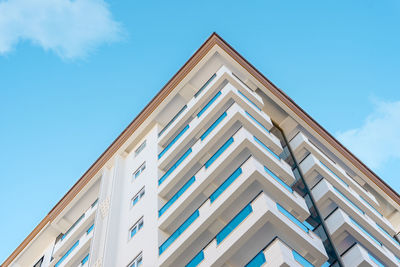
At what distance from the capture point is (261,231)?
18328 millimetres

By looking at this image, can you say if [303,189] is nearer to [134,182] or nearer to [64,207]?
[134,182]

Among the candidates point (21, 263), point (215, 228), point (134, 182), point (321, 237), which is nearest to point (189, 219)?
point (215, 228)

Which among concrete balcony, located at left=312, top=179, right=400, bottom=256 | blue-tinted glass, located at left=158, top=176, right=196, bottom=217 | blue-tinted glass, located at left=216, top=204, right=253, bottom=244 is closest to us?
blue-tinted glass, located at left=216, top=204, right=253, bottom=244

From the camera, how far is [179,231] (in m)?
20.5

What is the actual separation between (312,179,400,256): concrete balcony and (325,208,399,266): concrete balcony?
1.26 m

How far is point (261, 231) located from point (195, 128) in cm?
923

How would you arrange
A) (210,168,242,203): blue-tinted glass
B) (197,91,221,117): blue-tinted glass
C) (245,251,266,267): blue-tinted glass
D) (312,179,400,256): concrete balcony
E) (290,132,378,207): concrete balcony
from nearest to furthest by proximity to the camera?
1. (245,251,266,267): blue-tinted glass
2. (210,168,242,203): blue-tinted glass
3. (312,179,400,256): concrete balcony
4. (290,132,378,207): concrete balcony
5. (197,91,221,117): blue-tinted glass

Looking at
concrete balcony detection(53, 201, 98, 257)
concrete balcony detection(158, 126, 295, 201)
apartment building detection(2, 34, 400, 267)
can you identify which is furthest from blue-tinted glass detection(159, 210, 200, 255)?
concrete balcony detection(53, 201, 98, 257)

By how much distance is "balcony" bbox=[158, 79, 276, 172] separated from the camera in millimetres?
25562

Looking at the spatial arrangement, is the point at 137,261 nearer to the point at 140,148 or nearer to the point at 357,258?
the point at 357,258

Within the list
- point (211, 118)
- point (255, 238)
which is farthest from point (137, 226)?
point (255, 238)

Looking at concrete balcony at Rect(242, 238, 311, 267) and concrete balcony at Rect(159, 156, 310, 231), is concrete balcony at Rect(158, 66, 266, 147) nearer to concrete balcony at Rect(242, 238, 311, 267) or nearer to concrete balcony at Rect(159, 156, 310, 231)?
concrete balcony at Rect(159, 156, 310, 231)

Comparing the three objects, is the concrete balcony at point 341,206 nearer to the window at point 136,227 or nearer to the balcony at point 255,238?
the balcony at point 255,238

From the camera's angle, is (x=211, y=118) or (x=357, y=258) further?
(x=211, y=118)
